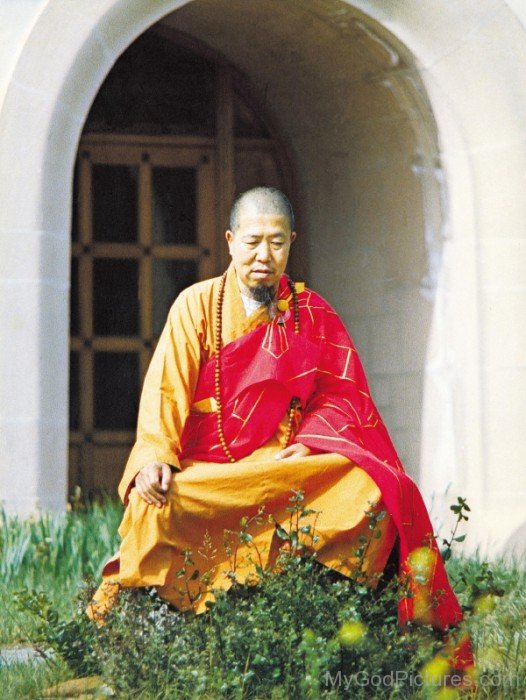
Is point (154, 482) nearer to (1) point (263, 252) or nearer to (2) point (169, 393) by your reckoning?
(2) point (169, 393)

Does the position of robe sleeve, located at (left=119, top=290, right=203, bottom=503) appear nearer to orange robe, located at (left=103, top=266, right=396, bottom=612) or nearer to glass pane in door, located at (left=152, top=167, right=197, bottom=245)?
orange robe, located at (left=103, top=266, right=396, bottom=612)

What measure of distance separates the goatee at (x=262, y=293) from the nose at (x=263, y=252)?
0.36 feet

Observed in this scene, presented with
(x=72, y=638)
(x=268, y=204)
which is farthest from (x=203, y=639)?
(x=268, y=204)

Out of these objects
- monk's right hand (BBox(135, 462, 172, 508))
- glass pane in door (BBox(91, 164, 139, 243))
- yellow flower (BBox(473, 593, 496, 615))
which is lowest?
yellow flower (BBox(473, 593, 496, 615))

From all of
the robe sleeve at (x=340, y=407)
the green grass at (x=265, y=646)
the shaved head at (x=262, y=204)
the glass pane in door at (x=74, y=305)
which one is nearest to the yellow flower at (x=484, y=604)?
the green grass at (x=265, y=646)

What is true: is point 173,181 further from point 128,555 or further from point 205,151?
point 128,555

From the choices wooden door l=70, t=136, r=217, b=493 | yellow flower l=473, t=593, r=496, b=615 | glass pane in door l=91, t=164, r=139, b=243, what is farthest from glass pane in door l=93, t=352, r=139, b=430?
yellow flower l=473, t=593, r=496, b=615

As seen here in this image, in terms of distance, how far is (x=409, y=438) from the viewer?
21.6 feet

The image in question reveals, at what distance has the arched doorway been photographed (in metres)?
7.39

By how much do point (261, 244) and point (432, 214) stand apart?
259 centimetres

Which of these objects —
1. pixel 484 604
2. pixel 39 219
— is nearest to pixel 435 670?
pixel 484 604

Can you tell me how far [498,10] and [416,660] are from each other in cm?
351

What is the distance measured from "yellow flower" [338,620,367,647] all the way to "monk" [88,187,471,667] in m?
0.22

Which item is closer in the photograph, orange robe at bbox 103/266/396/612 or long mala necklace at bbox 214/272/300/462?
orange robe at bbox 103/266/396/612
